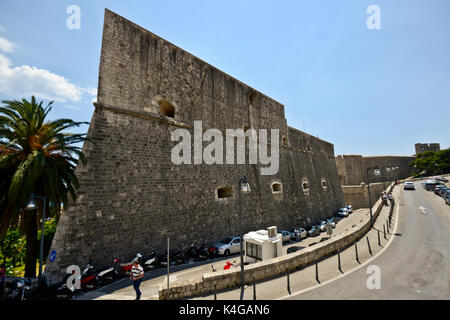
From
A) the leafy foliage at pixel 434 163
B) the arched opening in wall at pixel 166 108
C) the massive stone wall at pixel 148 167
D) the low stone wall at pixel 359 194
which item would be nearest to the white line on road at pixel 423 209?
the massive stone wall at pixel 148 167

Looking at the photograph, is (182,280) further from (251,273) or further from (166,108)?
(166,108)

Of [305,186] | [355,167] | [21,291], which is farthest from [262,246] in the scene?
[355,167]

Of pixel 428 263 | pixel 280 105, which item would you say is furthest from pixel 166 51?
pixel 428 263

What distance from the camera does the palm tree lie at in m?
7.33

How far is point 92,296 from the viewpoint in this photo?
23.0 ft

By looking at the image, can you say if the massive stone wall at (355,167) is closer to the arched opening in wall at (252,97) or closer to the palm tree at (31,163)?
the arched opening in wall at (252,97)

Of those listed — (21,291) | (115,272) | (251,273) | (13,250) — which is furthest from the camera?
(13,250)

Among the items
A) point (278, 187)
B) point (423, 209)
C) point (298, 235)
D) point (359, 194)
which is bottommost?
point (298, 235)

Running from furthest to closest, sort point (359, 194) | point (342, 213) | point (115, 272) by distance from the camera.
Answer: point (359, 194), point (342, 213), point (115, 272)

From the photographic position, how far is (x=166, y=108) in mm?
12984

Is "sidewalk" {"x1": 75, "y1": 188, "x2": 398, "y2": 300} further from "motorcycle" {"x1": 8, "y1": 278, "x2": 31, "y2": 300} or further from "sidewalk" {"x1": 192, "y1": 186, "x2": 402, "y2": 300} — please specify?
"motorcycle" {"x1": 8, "y1": 278, "x2": 31, "y2": 300}

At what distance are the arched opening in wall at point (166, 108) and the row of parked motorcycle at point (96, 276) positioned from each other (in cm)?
806

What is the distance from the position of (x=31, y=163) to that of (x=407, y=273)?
14.2 m

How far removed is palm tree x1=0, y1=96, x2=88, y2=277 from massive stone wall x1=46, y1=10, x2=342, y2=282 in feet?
2.33
